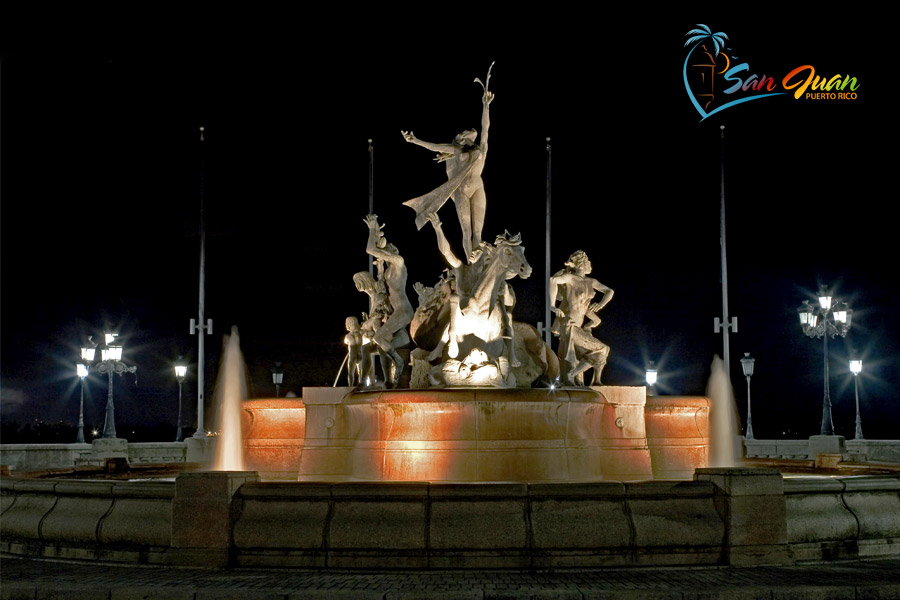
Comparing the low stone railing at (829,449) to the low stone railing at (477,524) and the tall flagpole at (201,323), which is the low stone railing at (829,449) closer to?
the tall flagpole at (201,323)

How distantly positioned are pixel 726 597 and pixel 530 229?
24.2m

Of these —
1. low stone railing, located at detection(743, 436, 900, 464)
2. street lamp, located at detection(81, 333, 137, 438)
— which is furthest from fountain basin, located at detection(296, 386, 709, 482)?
street lamp, located at detection(81, 333, 137, 438)

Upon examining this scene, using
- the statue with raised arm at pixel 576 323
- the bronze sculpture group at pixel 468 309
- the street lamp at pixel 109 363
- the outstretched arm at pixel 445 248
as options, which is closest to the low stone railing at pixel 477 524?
the bronze sculpture group at pixel 468 309

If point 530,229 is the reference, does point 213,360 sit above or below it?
below

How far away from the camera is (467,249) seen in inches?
655

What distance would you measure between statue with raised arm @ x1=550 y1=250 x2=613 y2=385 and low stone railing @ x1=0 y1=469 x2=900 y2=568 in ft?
21.3

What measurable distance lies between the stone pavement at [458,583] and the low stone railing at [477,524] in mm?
184

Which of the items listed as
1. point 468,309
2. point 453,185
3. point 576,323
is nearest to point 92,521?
point 468,309

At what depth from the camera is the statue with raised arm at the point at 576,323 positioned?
655 inches

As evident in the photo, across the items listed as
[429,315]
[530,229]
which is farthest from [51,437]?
[429,315]

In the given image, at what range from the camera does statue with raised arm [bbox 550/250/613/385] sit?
1662cm

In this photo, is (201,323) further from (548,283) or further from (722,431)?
(722,431)

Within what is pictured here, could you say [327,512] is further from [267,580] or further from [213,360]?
[213,360]

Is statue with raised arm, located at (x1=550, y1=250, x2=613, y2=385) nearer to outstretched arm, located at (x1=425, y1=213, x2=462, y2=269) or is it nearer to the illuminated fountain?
the illuminated fountain
